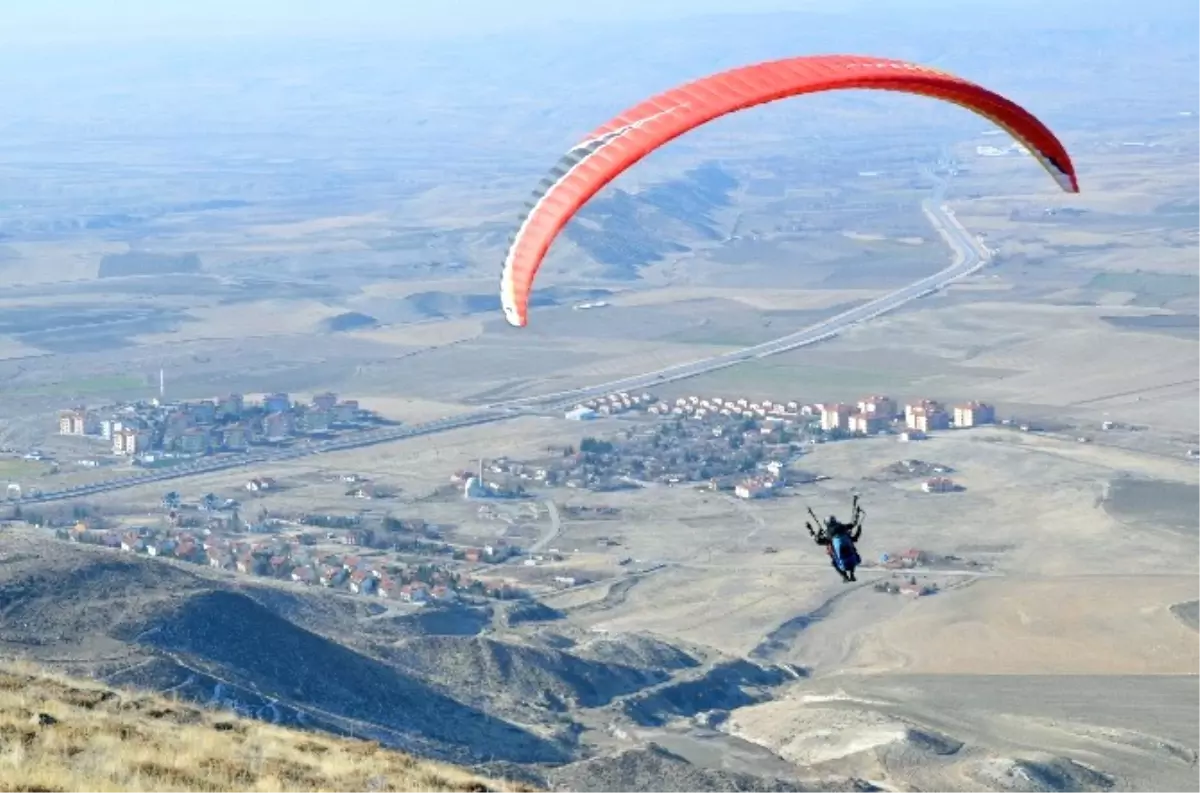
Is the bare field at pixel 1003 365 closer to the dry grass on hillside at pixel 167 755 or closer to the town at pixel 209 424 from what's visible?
the town at pixel 209 424

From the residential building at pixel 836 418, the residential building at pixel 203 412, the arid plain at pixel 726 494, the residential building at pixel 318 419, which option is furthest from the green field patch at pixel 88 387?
the residential building at pixel 836 418

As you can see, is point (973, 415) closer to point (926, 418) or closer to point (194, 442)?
point (926, 418)

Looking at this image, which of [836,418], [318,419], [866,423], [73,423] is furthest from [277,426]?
[866,423]

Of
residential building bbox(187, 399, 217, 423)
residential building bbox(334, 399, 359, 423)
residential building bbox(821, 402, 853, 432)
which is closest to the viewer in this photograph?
residential building bbox(821, 402, 853, 432)

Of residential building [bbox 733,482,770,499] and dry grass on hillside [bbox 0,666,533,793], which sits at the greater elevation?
dry grass on hillside [bbox 0,666,533,793]

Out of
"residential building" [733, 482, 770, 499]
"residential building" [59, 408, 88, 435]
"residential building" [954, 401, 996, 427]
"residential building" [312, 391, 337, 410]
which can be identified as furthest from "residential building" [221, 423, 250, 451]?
"residential building" [954, 401, 996, 427]

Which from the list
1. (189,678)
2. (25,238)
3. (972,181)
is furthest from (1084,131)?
(189,678)

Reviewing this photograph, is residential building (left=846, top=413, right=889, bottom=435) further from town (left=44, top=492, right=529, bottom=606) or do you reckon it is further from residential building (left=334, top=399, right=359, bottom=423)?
town (left=44, top=492, right=529, bottom=606)

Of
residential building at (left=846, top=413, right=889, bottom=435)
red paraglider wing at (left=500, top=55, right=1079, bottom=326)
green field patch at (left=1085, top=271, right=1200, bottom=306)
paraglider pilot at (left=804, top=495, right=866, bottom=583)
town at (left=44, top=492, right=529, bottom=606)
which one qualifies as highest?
red paraglider wing at (left=500, top=55, right=1079, bottom=326)
